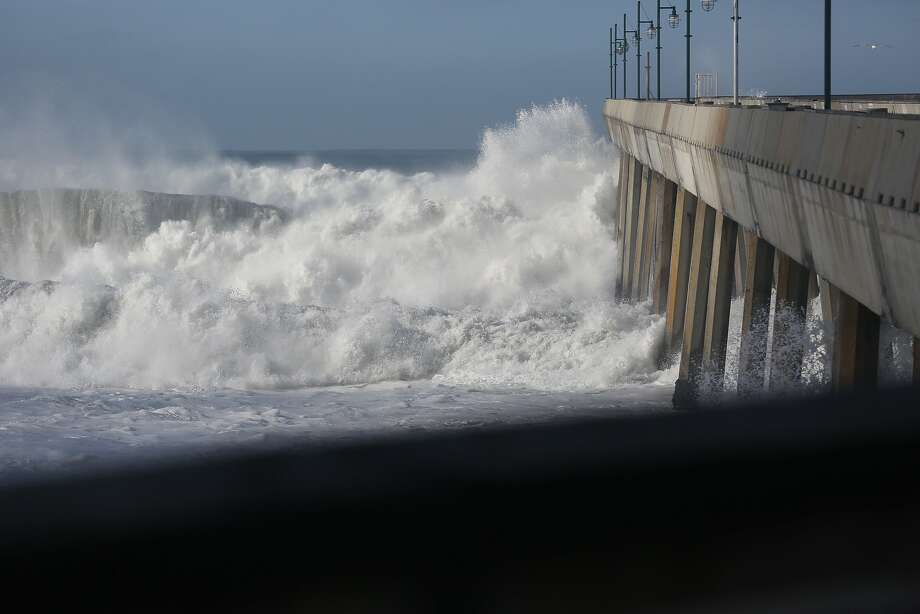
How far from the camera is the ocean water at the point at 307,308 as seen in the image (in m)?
14.7

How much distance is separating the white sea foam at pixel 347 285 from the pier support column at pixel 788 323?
22.5 feet

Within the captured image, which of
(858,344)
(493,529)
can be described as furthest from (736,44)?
(493,529)

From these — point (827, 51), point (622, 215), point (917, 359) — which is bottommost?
point (917, 359)

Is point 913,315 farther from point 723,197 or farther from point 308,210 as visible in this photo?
point 308,210

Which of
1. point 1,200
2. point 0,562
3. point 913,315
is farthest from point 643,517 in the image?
point 1,200

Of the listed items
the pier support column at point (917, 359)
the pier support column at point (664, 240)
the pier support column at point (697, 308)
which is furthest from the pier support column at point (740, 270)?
the pier support column at point (917, 359)

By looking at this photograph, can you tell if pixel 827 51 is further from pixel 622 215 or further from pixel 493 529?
pixel 622 215

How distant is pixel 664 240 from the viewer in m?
19.4

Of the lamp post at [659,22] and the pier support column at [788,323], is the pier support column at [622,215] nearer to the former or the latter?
the lamp post at [659,22]

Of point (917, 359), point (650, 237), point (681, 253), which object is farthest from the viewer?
point (650, 237)

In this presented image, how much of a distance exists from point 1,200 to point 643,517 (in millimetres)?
38437

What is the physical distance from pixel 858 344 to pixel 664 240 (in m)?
11.6

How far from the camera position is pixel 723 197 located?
38.2 ft

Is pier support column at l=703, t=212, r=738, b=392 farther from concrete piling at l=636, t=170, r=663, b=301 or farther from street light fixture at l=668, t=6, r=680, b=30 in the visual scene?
street light fixture at l=668, t=6, r=680, b=30
